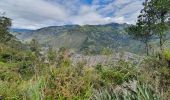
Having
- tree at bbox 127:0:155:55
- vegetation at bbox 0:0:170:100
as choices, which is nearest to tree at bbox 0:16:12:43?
tree at bbox 127:0:155:55

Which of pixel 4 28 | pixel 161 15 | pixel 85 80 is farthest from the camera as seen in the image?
pixel 4 28

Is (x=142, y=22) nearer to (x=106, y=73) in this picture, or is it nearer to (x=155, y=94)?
(x=106, y=73)

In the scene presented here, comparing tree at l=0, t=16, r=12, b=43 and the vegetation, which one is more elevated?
the vegetation

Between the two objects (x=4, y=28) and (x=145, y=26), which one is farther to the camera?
(x=4, y=28)

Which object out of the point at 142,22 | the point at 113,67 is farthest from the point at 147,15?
the point at 113,67

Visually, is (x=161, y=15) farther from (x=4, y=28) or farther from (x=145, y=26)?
(x=4, y=28)

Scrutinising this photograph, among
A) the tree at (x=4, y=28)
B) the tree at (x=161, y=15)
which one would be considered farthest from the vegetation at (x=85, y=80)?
the tree at (x=4, y=28)

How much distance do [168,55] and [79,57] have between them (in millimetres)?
3622

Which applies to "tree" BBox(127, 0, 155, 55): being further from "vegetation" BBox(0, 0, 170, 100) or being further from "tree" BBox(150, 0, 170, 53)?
"vegetation" BBox(0, 0, 170, 100)

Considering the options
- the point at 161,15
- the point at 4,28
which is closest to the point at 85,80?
the point at 161,15

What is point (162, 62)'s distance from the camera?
11.3 m

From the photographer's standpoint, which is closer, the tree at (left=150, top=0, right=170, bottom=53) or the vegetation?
the vegetation

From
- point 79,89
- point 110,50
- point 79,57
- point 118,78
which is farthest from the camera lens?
point 118,78

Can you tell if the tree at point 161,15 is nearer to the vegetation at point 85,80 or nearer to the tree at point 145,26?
the tree at point 145,26
